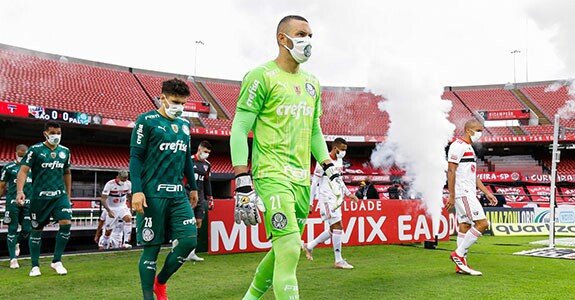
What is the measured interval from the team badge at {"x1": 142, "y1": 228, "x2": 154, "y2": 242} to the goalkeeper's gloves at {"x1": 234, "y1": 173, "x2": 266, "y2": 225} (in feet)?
5.21

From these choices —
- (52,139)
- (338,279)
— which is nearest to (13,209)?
(52,139)

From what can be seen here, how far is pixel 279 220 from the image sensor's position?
118 inches

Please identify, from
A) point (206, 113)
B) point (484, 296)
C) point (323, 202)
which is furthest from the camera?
point (206, 113)

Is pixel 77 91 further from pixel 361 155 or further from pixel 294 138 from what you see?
pixel 294 138

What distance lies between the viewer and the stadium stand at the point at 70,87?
91.1ft

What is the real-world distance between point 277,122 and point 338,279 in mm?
3511

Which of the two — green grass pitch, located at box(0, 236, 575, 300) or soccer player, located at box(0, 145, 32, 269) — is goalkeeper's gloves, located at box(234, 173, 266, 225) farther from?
soccer player, located at box(0, 145, 32, 269)

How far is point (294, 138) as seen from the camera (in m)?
3.22

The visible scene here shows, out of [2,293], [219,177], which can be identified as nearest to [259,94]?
[2,293]

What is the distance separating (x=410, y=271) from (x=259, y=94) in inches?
182

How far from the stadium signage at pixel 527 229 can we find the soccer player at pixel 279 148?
1351 cm

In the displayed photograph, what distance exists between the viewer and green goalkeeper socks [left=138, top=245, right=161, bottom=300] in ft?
13.7

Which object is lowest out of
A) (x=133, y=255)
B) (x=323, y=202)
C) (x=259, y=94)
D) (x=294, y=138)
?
(x=133, y=255)

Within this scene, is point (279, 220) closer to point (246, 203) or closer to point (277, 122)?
point (246, 203)
